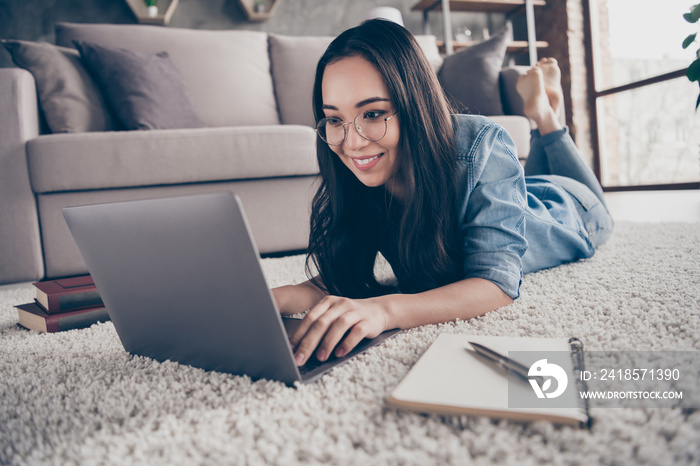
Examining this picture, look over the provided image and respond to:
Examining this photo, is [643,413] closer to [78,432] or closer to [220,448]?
[220,448]

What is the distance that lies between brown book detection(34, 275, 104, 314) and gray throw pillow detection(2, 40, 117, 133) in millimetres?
976

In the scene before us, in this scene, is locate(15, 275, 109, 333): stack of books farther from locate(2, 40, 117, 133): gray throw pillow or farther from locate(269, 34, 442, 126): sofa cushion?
locate(269, 34, 442, 126): sofa cushion

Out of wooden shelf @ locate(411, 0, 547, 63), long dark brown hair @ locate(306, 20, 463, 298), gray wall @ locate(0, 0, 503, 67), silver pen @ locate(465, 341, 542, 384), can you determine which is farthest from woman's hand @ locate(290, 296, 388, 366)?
wooden shelf @ locate(411, 0, 547, 63)

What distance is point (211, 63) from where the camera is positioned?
7.61 feet

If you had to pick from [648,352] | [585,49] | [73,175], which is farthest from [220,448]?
[585,49]

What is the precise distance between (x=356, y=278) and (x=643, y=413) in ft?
2.00

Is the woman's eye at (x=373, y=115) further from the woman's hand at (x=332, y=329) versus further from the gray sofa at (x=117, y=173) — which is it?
A: the gray sofa at (x=117, y=173)

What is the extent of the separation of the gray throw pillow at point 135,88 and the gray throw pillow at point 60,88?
67 mm

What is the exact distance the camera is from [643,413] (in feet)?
1.39

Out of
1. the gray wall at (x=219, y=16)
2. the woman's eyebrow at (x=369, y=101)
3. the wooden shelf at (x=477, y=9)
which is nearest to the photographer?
the woman's eyebrow at (x=369, y=101)

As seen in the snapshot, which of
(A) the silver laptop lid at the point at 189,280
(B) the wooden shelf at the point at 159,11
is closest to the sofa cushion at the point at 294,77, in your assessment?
(B) the wooden shelf at the point at 159,11

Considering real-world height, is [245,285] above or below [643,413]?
above

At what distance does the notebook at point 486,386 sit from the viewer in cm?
41

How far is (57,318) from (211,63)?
176 cm
